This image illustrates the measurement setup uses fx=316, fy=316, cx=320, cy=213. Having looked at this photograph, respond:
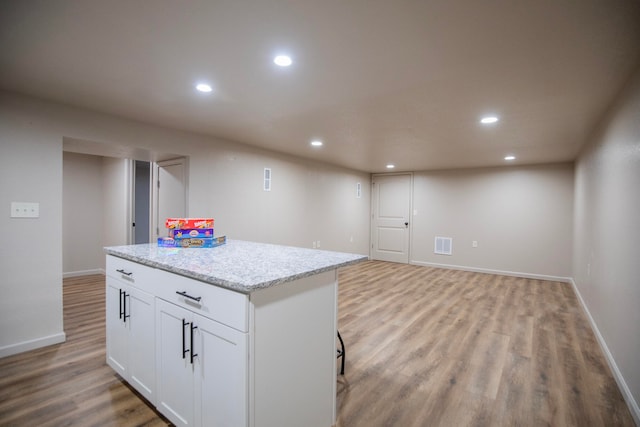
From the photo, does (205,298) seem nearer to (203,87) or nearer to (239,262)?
(239,262)

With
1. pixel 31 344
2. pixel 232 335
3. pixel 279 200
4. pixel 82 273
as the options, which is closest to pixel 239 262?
pixel 232 335

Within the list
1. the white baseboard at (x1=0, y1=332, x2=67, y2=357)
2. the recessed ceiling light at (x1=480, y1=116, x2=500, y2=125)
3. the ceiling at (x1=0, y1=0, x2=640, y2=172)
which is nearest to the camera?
the ceiling at (x1=0, y1=0, x2=640, y2=172)

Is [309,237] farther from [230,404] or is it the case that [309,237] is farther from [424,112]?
[230,404]

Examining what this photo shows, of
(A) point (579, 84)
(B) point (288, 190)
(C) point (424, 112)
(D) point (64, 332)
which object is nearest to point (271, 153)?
(B) point (288, 190)

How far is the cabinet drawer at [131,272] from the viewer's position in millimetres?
1881

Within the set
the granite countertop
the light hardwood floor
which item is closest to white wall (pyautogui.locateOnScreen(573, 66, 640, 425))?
the light hardwood floor

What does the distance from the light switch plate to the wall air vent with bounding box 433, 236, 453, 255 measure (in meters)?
6.58

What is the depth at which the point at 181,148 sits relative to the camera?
12.5ft

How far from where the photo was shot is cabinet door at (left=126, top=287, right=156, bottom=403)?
6.10 ft

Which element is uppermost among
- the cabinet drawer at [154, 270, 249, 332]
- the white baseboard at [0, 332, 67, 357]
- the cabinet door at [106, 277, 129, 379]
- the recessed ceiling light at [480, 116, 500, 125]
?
the recessed ceiling light at [480, 116, 500, 125]

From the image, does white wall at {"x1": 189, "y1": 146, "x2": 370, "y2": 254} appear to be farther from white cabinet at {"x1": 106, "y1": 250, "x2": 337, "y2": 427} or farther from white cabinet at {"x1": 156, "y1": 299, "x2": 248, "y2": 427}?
white cabinet at {"x1": 156, "y1": 299, "x2": 248, "y2": 427}

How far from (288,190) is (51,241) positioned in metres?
3.22

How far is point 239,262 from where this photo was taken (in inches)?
70.2

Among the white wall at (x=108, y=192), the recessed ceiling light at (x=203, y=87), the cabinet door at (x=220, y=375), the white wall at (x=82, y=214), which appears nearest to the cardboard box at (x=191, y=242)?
the cabinet door at (x=220, y=375)
